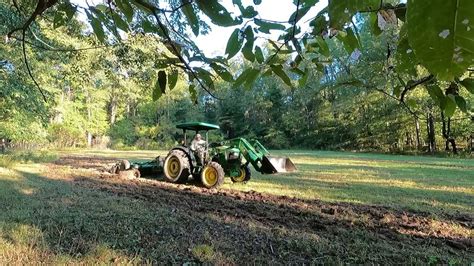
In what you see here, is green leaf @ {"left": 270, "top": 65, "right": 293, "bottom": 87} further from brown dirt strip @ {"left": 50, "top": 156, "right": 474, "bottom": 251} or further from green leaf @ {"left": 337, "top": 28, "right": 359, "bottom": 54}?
brown dirt strip @ {"left": 50, "top": 156, "right": 474, "bottom": 251}

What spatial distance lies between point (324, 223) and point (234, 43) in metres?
4.29

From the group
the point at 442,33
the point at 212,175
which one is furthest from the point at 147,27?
the point at 212,175

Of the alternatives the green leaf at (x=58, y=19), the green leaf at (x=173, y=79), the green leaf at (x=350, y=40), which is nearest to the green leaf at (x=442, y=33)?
the green leaf at (x=350, y=40)

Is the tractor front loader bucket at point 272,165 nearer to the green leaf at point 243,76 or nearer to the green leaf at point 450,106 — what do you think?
the green leaf at point 243,76

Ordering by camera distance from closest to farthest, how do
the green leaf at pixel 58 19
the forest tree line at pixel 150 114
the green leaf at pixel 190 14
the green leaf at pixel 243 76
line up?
the green leaf at pixel 190 14
the green leaf at pixel 243 76
the green leaf at pixel 58 19
the forest tree line at pixel 150 114

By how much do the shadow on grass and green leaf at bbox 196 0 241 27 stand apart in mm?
2830

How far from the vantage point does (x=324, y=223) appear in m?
4.91

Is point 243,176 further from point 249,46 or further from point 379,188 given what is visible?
point 249,46

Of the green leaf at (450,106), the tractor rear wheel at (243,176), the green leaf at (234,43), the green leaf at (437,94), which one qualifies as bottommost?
the tractor rear wheel at (243,176)

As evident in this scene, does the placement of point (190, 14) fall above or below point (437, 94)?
above

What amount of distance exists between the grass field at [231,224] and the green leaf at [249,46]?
2.60 meters

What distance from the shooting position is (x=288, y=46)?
1.24 metres

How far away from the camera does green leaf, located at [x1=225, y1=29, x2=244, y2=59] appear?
98cm

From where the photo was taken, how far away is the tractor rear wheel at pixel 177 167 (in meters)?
8.60
